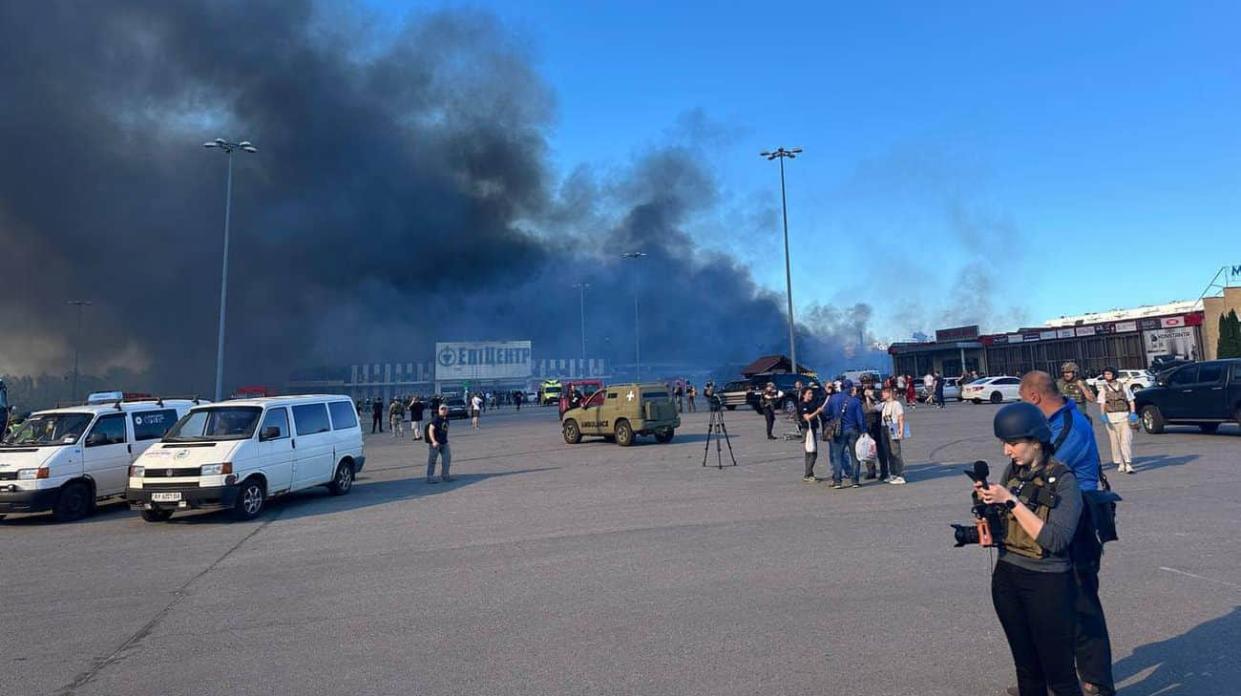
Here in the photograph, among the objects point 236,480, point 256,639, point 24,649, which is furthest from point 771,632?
point 236,480

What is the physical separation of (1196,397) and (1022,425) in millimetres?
16661

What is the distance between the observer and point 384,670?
4465mm

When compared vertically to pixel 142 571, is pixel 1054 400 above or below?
above

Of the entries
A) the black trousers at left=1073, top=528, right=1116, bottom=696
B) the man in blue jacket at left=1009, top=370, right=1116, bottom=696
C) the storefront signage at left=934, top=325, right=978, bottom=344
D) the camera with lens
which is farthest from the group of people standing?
the storefront signage at left=934, top=325, right=978, bottom=344

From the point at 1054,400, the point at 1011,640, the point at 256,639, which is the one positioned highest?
the point at 1054,400

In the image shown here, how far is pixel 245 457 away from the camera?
10.5m

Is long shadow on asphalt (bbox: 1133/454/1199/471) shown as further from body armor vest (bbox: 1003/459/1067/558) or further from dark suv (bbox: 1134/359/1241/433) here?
body armor vest (bbox: 1003/459/1067/558)

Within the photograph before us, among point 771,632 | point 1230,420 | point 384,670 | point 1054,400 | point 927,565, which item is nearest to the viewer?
point 1054,400

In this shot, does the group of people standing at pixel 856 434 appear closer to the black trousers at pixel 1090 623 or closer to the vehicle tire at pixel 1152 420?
the black trousers at pixel 1090 623

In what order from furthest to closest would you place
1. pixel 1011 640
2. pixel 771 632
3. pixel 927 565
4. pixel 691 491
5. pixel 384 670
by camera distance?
pixel 691 491 → pixel 927 565 → pixel 771 632 → pixel 384 670 → pixel 1011 640

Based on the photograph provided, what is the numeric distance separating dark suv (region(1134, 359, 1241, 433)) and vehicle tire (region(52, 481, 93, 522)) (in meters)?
20.8

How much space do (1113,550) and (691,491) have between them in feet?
19.0

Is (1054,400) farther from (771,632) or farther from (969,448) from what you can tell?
(969,448)

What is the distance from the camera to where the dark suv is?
1528cm
